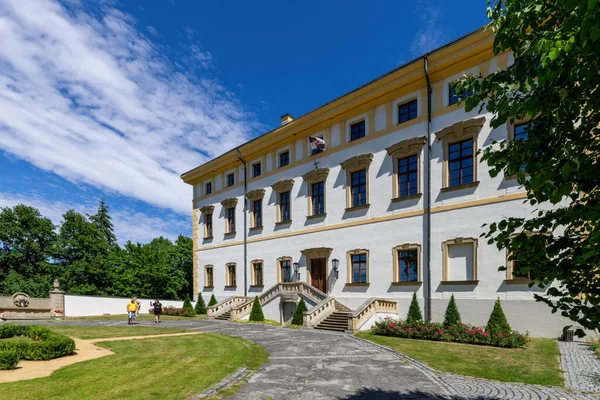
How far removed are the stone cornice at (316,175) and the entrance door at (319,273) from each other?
5.24 m

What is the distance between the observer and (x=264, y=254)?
28.2 m

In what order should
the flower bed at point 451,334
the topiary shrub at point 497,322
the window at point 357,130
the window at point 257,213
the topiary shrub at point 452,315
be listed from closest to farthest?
the flower bed at point 451,334
the topiary shrub at point 497,322
the topiary shrub at point 452,315
the window at point 357,130
the window at point 257,213

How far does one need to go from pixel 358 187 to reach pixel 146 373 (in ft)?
53.1

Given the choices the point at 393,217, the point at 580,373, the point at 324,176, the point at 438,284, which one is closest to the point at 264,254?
the point at 324,176

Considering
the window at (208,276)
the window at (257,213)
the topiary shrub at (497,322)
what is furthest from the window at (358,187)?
the window at (208,276)

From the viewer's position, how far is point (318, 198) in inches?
989

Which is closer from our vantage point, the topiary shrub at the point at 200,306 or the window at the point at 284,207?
the window at the point at 284,207

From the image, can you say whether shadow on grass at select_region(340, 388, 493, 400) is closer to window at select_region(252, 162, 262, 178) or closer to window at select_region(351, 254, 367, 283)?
window at select_region(351, 254, 367, 283)

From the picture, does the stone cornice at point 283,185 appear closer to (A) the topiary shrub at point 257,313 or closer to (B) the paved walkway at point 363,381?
(A) the topiary shrub at point 257,313

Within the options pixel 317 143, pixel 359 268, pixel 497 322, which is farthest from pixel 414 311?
pixel 317 143

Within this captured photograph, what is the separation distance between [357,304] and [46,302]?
1009 inches

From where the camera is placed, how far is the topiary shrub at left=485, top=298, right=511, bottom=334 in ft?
49.8

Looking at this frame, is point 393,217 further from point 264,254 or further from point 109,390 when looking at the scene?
point 109,390

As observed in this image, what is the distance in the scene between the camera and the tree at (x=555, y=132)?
323 centimetres
